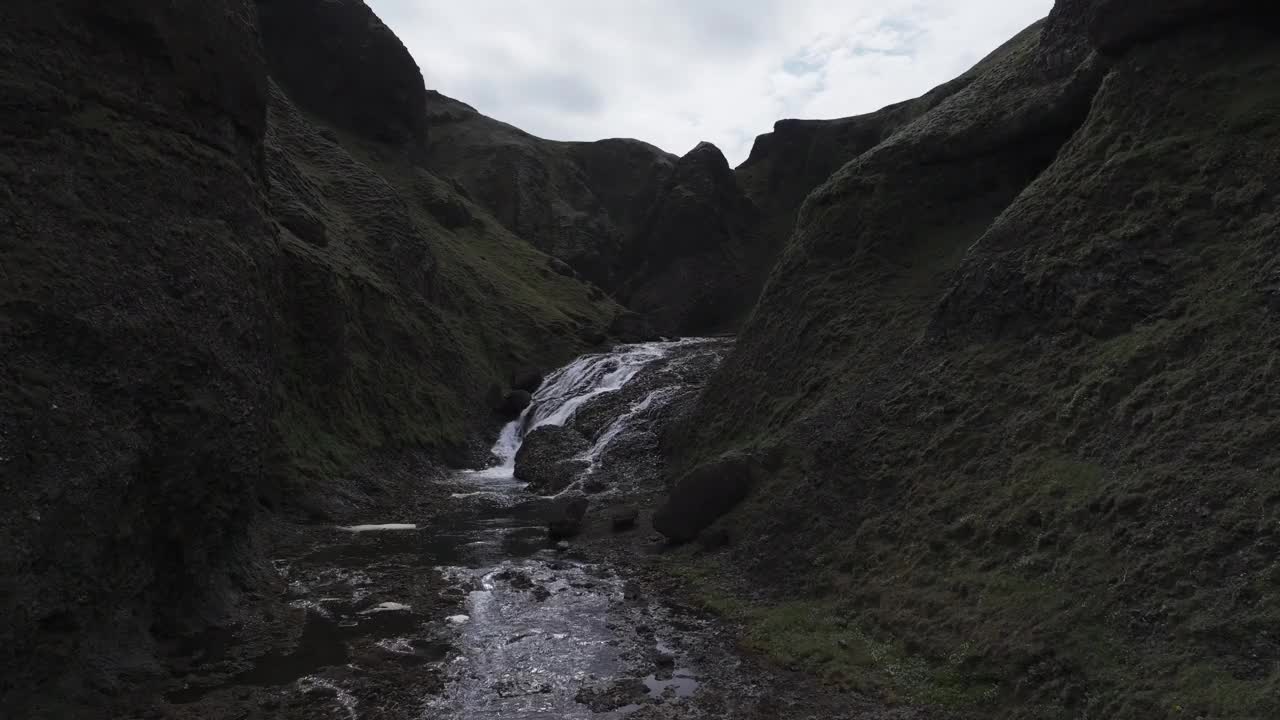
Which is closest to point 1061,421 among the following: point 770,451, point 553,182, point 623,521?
point 770,451

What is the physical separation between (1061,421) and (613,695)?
31.1 ft

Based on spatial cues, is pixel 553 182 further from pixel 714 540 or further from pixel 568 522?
A: pixel 714 540

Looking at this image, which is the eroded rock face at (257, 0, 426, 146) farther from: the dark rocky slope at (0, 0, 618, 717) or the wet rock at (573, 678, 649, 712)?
the wet rock at (573, 678, 649, 712)

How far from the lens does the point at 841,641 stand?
47.6 feet

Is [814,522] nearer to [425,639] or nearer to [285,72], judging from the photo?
[425,639]

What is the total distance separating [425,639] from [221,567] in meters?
4.59

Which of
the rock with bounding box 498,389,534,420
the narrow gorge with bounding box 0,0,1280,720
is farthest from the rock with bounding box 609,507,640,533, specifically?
the rock with bounding box 498,389,534,420

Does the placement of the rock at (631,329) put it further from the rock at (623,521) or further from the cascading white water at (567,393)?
the rock at (623,521)

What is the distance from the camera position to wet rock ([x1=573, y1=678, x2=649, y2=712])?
508 inches

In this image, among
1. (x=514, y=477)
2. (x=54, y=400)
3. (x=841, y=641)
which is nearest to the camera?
(x=54, y=400)

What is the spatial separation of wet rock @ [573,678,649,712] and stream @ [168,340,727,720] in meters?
0.02

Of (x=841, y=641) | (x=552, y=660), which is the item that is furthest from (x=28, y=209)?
(x=841, y=641)

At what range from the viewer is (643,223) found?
98438mm

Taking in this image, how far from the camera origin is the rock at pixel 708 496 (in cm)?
2238
